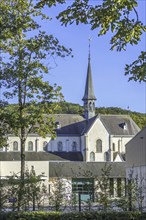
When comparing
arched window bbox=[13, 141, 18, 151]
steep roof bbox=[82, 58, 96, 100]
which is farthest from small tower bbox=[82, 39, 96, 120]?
arched window bbox=[13, 141, 18, 151]

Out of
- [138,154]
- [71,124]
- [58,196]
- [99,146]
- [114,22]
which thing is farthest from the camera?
[71,124]

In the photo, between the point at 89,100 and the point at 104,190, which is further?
the point at 89,100

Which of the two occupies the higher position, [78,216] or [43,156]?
[43,156]

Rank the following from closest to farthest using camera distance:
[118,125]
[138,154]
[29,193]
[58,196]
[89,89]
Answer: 1. [58,196]
2. [29,193]
3. [138,154]
4. [118,125]
5. [89,89]

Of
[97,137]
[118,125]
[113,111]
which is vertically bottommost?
[97,137]

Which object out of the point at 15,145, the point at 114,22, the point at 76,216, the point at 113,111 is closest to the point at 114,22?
the point at 114,22

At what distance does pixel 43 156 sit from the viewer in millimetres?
72875

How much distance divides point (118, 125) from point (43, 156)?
22.2m

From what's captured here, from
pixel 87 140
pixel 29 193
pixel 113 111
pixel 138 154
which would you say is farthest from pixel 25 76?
pixel 113 111

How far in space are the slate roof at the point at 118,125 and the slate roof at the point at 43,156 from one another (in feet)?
28.2

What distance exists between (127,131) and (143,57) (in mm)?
81726

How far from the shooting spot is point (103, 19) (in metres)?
7.79

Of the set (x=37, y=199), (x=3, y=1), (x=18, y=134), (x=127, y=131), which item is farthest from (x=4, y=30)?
(x=127, y=131)

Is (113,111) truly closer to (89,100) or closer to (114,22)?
(89,100)
